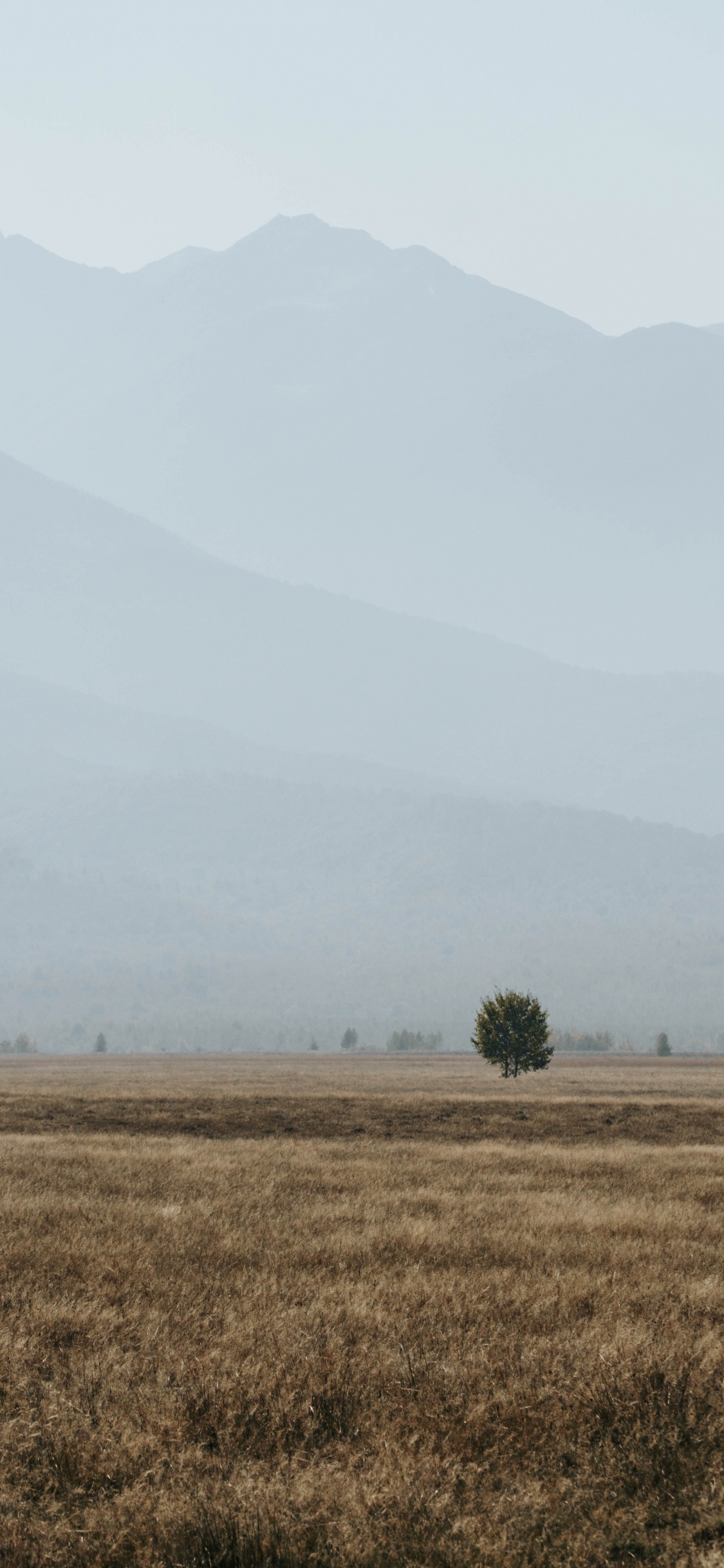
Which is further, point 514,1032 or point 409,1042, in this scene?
point 409,1042

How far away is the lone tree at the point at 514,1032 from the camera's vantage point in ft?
178

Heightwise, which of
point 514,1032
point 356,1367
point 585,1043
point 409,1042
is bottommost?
point 585,1043

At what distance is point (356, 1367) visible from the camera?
27.4ft

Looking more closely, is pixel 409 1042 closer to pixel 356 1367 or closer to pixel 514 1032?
pixel 514 1032

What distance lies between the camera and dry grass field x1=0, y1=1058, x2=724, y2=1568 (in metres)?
5.89

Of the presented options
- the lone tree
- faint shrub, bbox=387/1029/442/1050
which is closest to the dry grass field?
the lone tree

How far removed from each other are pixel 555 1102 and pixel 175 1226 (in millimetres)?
27685

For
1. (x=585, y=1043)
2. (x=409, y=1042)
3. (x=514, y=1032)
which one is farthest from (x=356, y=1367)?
(x=409, y=1042)

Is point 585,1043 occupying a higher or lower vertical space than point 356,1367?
lower

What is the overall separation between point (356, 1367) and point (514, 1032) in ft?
155

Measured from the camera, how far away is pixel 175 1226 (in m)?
13.5

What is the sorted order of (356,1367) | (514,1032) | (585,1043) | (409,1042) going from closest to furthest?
(356,1367), (514,1032), (585,1043), (409,1042)

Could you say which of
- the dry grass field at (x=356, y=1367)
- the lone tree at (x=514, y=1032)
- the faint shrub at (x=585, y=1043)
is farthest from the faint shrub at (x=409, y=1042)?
the dry grass field at (x=356, y=1367)

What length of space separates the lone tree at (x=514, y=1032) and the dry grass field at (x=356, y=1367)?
3506 cm
